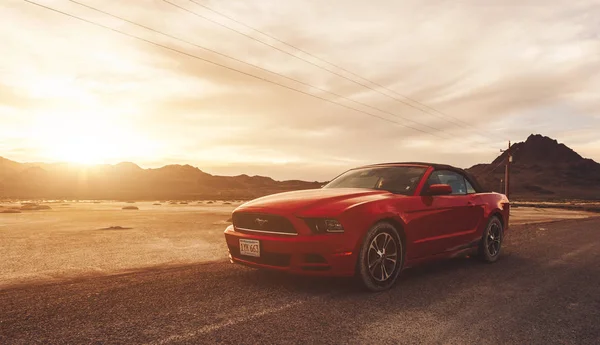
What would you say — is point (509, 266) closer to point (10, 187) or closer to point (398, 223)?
point (398, 223)

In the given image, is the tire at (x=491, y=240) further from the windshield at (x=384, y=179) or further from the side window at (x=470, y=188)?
the windshield at (x=384, y=179)

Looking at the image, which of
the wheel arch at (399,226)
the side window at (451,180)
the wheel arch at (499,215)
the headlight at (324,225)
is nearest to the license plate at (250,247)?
the headlight at (324,225)

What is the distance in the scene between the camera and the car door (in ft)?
18.0

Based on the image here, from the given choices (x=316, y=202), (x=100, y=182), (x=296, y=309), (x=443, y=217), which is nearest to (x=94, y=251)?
(x=316, y=202)

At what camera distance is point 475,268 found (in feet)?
21.4

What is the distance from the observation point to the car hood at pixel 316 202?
4703 millimetres

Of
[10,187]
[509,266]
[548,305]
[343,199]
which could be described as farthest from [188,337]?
[10,187]

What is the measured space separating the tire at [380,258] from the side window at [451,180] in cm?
129

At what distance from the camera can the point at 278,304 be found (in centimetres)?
416

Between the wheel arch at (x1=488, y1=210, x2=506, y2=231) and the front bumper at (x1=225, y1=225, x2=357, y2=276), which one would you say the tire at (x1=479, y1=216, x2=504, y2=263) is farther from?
the front bumper at (x1=225, y1=225, x2=357, y2=276)

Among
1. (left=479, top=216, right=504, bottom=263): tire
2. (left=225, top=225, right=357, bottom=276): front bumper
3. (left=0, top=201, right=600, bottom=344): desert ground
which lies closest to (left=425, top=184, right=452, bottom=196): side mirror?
(left=0, top=201, right=600, bottom=344): desert ground

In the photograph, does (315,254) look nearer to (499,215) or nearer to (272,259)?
(272,259)

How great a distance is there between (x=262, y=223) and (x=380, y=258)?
141 centimetres

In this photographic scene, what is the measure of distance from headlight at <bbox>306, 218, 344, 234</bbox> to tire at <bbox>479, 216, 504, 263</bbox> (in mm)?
3513
